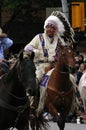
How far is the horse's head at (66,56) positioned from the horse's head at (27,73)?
3.47 meters

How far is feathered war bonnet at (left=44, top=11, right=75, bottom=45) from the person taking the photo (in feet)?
41.6

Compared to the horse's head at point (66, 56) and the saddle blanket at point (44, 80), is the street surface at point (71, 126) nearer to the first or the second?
the saddle blanket at point (44, 80)

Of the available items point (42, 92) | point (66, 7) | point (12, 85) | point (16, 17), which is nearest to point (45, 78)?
point (42, 92)

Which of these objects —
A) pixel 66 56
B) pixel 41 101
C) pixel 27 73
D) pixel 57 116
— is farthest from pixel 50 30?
pixel 27 73

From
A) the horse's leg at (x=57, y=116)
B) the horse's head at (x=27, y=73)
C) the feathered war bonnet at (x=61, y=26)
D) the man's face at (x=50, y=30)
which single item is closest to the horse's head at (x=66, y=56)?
the feathered war bonnet at (x=61, y=26)

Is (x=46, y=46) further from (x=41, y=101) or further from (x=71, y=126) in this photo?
(x=71, y=126)

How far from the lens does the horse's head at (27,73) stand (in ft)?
28.3

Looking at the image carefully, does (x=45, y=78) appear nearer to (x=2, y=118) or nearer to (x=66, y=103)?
(x=66, y=103)

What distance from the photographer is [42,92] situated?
42.0 ft

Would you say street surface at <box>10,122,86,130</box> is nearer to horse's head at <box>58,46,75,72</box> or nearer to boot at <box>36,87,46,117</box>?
boot at <box>36,87,46,117</box>

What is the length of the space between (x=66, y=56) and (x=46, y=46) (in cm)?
47

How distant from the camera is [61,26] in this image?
42.0 feet

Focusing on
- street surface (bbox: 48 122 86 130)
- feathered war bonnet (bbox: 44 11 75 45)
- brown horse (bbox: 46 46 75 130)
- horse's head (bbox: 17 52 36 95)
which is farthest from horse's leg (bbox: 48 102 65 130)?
horse's head (bbox: 17 52 36 95)

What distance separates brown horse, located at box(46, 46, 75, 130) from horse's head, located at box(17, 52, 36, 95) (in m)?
3.52
